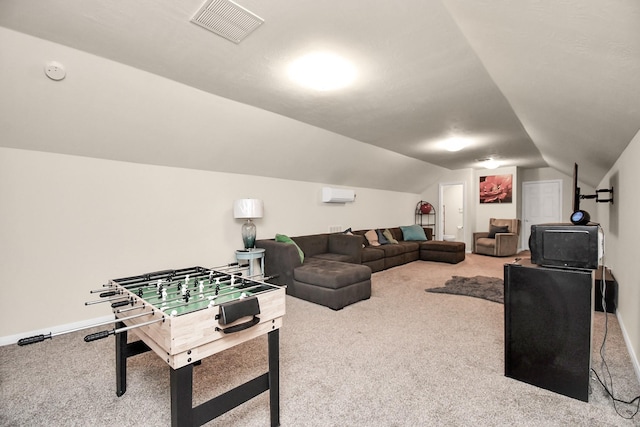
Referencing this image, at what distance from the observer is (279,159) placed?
452 centimetres

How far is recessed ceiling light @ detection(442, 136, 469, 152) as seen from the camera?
4.84m

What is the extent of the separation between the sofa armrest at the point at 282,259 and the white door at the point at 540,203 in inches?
270

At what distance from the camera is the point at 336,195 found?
18.8ft

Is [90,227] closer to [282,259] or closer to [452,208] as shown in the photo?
[282,259]

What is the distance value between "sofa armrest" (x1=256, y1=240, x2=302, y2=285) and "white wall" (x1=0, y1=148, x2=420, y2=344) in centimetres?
50

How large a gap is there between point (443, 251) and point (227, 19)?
19.7 feet

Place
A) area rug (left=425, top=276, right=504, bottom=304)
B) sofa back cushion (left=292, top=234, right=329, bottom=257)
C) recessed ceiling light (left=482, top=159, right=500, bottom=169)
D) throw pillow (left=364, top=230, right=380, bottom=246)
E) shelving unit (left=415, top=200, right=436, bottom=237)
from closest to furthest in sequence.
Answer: area rug (left=425, top=276, right=504, bottom=304)
sofa back cushion (left=292, top=234, right=329, bottom=257)
throw pillow (left=364, top=230, right=380, bottom=246)
recessed ceiling light (left=482, top=159, right=500, bottom=169)
shelving unit (left=415, top=200, right=436, bottom=237)

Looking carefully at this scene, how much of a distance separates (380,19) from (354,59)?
52 cm

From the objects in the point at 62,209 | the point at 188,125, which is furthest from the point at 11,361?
the point at 188,125

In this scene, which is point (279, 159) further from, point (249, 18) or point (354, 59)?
point (249, 18)

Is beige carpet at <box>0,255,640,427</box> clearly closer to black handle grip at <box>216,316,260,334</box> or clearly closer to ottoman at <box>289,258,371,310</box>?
ottoman at <box>289,258,371,310</box>

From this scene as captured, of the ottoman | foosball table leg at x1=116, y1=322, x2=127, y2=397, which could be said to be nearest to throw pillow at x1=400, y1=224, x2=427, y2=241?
the ottoman

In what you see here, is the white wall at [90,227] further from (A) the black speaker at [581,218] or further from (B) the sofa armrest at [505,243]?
(B) the sofa armrest at [505,243]

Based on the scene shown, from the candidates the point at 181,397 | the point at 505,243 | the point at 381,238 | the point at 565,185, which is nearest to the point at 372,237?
the point at 381,238
